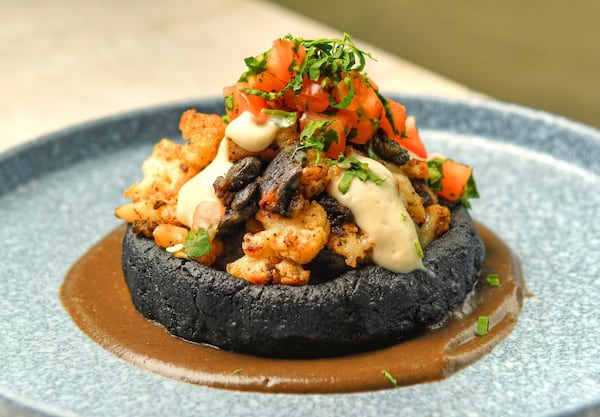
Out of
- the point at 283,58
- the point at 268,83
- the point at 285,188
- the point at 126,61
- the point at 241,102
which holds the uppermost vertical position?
the point at 283,58

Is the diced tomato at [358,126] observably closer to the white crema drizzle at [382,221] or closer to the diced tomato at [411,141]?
the white crema drizzle at [382,221]

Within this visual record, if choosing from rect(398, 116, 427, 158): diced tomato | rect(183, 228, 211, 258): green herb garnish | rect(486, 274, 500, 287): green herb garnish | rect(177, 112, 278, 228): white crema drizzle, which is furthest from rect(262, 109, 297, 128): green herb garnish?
rect(486, 274, 500, 287): green herb garnish

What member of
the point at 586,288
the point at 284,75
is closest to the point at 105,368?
the point at 284,75

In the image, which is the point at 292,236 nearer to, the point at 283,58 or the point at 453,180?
the point at 283,58

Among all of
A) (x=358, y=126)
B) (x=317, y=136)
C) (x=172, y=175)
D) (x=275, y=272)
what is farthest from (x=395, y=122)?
(x=172, y=175)

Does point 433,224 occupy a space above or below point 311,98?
below

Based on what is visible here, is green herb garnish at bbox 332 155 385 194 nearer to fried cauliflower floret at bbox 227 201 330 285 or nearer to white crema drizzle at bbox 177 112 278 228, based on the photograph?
fried cauliflower floret at bbox 227 201 330 285
